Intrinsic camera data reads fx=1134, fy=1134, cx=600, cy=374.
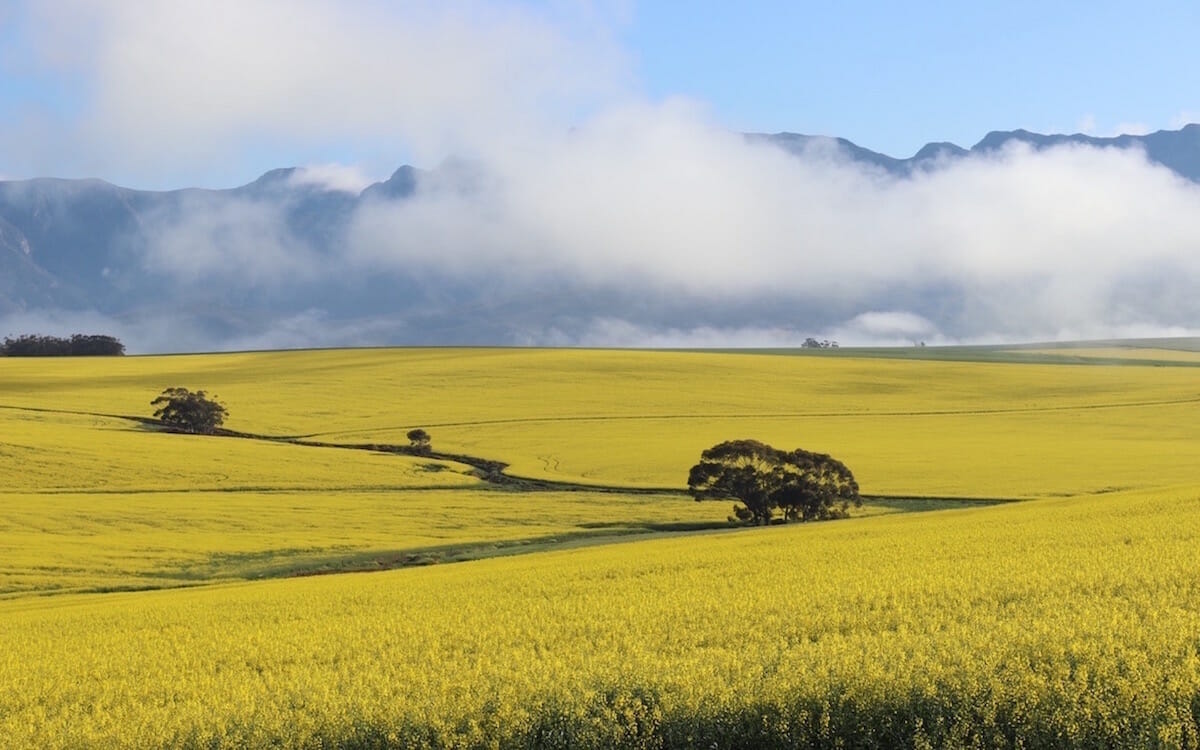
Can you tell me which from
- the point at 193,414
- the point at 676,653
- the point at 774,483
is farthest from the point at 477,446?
the point at 676,653

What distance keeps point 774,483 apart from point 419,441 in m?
28.1

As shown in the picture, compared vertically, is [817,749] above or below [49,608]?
above

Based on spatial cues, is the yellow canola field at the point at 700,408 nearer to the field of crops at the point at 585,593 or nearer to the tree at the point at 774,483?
the field of crops at the point at 585,593

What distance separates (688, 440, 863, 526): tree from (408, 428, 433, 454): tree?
23.6 meters

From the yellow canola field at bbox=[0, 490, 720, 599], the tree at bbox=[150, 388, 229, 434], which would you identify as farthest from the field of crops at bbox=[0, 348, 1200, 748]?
the tree at bbox=[150, 388, 229, 434]

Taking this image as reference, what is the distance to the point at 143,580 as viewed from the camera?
35.3 metres

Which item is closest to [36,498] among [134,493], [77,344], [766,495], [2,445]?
[134,493]

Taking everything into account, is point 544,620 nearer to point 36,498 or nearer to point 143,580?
point 143,580

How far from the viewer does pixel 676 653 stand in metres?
15.4

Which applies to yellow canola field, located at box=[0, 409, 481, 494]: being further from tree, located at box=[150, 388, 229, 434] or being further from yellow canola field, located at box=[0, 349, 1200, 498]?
tree, located at box=[150, 388, 229, 434]

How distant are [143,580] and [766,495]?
2665cm

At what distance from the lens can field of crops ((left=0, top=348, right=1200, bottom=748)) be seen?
11.2m

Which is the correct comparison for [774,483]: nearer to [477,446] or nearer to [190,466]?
[477,446]

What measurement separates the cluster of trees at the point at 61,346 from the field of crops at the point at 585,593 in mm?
91218
